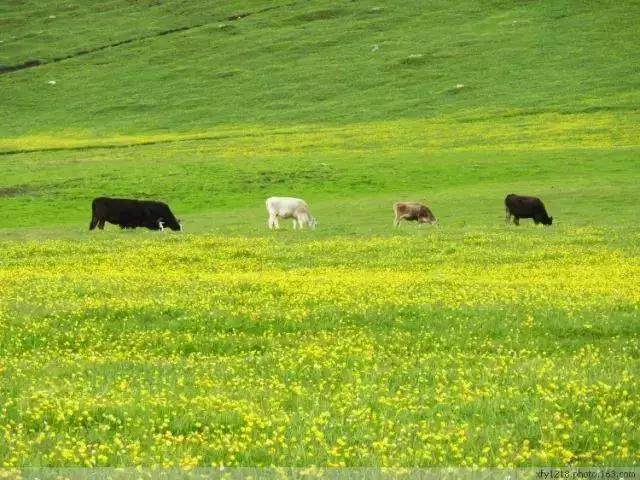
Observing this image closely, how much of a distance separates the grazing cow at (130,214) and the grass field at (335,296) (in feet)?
7.03

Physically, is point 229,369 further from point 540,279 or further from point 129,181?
point 129,181

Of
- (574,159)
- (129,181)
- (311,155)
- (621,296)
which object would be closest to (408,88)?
(311,155)

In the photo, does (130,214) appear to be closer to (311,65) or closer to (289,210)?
(289,210)

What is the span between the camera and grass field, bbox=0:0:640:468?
9.40 metres

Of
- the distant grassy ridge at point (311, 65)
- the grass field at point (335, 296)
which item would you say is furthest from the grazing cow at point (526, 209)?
the distant grassy ridge at point (311, 65)

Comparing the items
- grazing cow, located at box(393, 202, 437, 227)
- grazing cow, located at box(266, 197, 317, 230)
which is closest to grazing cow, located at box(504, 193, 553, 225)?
grazing cow, located at box(393, 202, 437, 227)

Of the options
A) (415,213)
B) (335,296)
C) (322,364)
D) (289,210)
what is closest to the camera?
(322,364)

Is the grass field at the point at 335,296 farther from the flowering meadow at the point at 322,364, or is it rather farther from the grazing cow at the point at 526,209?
the grazing cow at the point at 526,209

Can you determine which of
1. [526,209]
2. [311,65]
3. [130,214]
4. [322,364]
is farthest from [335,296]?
[311,65]

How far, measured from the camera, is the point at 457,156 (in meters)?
63.4

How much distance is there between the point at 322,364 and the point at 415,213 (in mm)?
29444

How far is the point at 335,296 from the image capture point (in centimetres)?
1902

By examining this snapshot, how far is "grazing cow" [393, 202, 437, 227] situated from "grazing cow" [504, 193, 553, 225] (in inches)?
130

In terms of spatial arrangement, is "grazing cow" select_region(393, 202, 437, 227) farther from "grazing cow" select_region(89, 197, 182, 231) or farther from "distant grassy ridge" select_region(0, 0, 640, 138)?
"distant grassy ridge" select_region(0, 0, 640, 138)
